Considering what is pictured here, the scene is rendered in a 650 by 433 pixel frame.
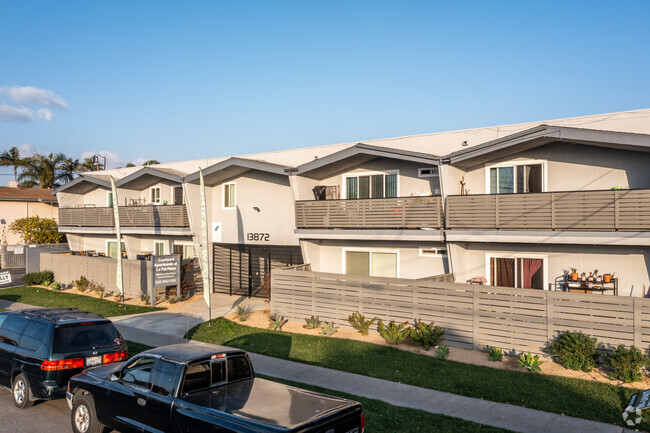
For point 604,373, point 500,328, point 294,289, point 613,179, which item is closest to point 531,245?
point 613,179

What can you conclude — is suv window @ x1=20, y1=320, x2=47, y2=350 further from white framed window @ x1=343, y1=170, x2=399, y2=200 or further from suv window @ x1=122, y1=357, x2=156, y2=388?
white framed window @ x1=343, y1=170, x2=399, y2=200

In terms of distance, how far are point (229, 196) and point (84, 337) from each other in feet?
46.3

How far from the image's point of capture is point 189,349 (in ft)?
26.7

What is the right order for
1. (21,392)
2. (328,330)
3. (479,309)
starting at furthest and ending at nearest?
(328,330) → (479,309) → (21,392)

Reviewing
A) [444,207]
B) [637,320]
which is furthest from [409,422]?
[444,207]

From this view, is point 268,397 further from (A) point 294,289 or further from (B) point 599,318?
(A) point 294,289

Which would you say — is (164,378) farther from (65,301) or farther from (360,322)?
(65,301)

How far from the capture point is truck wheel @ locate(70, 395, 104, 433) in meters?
8.35

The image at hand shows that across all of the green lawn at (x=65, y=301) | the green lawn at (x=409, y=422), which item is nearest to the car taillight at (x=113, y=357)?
the green lawn at (x=409, y=422)

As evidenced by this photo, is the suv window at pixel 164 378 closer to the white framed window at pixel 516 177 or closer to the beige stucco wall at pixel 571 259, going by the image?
the beige stucco wall at pixel 571 259

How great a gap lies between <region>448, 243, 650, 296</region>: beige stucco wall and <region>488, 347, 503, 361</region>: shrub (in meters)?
4.39

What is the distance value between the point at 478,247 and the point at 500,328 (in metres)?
4.54

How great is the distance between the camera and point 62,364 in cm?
980

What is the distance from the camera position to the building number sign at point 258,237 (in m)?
22.4
